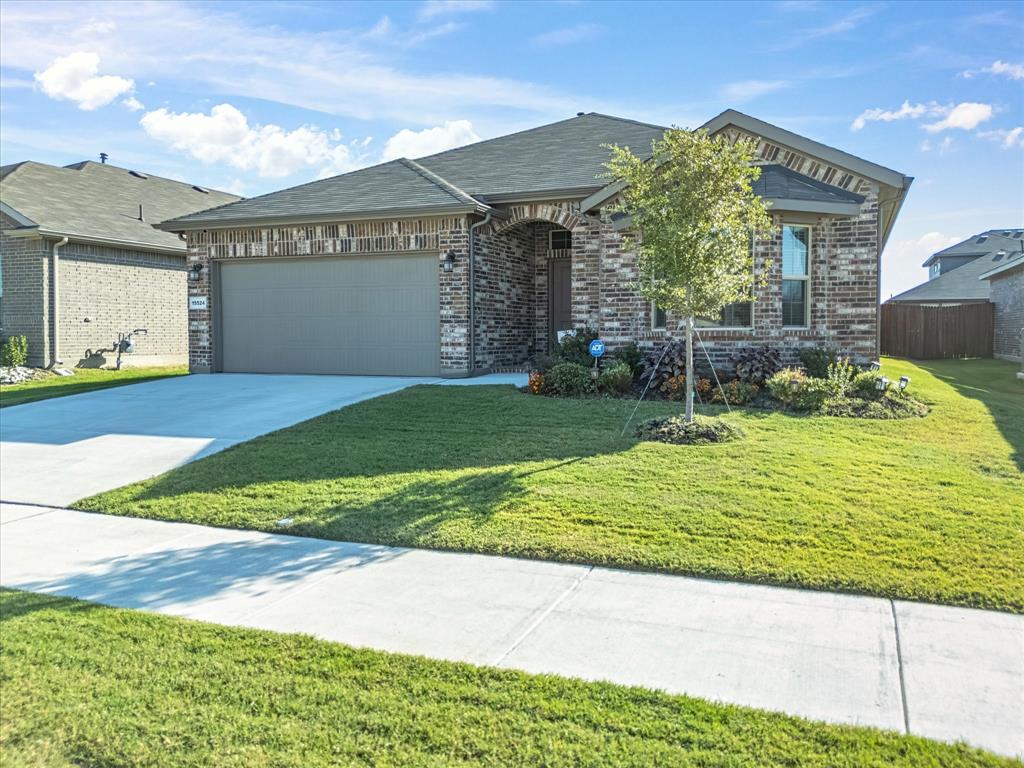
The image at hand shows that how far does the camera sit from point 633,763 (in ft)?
9.34

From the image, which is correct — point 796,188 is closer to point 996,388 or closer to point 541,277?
point 541,277

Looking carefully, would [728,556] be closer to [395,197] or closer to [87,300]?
[395,197]

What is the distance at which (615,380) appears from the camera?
11.6 metres

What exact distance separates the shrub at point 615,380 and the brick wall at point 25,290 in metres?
15.1

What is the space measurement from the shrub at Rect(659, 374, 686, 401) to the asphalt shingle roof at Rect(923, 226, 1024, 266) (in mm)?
36210

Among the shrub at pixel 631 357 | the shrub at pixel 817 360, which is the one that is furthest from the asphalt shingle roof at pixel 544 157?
the shrub at pixel 817 360

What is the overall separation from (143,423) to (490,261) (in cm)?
731

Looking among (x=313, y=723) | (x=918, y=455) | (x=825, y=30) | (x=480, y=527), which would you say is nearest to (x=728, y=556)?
(x=480, y=527)

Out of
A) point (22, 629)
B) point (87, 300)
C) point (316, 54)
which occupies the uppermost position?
point (316, 54)

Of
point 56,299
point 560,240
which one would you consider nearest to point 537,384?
point 560,240

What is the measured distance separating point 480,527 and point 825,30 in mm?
9173

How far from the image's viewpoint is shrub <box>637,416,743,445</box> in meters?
8.56

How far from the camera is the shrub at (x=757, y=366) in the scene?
37.4 ft

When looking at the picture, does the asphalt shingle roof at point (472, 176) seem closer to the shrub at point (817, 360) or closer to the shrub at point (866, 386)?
the shrub at point (817, 360)
